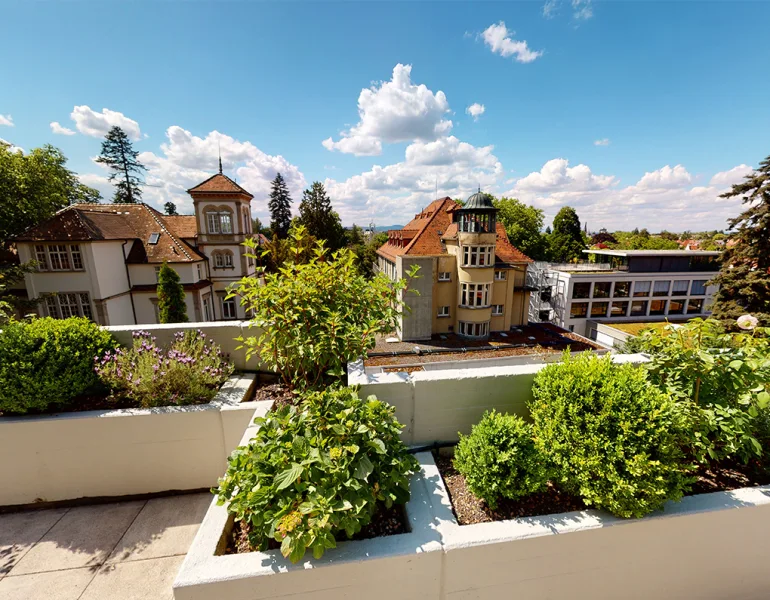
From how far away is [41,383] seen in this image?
12.3 feet

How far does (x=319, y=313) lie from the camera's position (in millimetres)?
3643

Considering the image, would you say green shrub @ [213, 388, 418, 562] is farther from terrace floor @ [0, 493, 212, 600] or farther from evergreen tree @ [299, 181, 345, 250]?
evergreen tree @ [299, 181, 345, 250]

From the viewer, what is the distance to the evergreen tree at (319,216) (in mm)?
30344

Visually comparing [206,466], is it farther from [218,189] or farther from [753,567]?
[218,189]

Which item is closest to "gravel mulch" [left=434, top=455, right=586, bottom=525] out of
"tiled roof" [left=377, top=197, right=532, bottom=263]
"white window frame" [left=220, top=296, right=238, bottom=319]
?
"tiled roof" [left=377, top=197, right=532, bottom=263]

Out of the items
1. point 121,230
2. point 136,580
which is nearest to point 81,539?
point 136,580

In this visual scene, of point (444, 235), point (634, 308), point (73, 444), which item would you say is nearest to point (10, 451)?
point (73, 444)

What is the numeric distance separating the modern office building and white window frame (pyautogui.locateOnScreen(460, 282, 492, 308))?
25.3ft

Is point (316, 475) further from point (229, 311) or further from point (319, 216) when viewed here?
point (319, 216)

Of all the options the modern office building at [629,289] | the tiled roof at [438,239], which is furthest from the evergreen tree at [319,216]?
the modern office building at [629,289]

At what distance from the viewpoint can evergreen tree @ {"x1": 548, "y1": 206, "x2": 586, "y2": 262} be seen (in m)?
44.6

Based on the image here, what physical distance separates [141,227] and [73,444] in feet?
67.8

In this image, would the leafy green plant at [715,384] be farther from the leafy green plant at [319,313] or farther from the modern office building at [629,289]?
the modern office building at [629,289]

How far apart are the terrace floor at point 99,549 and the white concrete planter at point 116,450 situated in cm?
19
